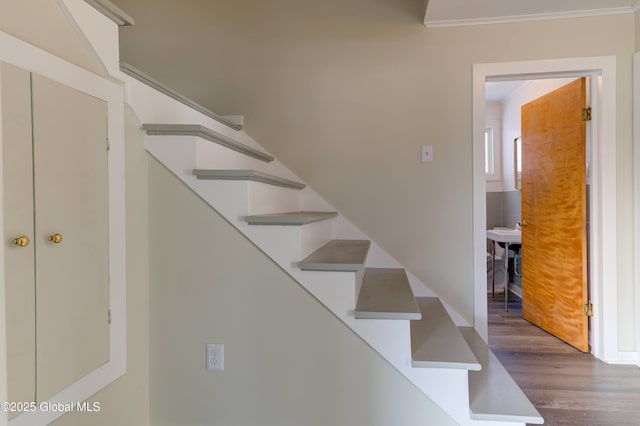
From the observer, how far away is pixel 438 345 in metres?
1.54

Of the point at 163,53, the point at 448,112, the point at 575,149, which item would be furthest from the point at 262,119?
the point at 575,149

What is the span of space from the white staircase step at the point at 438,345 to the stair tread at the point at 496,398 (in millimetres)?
192

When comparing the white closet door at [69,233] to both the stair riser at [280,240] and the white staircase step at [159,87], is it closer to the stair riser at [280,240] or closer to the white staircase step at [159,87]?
the white staircase step at [159,87]

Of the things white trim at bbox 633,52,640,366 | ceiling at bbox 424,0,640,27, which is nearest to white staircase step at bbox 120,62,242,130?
ceiling at bbox 424,0,640,27

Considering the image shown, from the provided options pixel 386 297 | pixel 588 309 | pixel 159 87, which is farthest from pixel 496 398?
pixel 159 87

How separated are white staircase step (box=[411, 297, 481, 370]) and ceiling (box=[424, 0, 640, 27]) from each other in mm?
1808

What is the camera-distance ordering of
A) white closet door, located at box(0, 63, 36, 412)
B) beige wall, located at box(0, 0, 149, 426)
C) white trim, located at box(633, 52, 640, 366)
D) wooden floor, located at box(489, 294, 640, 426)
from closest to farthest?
white closet door, located at box(0, 63, 36, 412)
beige wall, located at box(0, 0, 149, 426)
wooden floor, located at box(489, 294, 640, 426)
white trim, located at box(633, 52, 640, 366)

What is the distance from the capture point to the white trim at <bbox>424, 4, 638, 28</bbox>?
209 centimetres

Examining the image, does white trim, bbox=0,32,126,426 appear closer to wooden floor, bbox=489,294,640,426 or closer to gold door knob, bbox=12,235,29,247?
gold door knob, bbox=12,235,29,247

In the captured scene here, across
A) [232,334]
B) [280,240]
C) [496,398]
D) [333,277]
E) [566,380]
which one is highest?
[280,240]

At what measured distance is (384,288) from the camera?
1.81 meters

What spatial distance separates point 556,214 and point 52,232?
3.08 metres

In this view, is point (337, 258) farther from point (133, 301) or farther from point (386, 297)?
point (133, 301)

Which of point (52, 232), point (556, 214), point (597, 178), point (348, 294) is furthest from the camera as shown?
point (556, 214)
